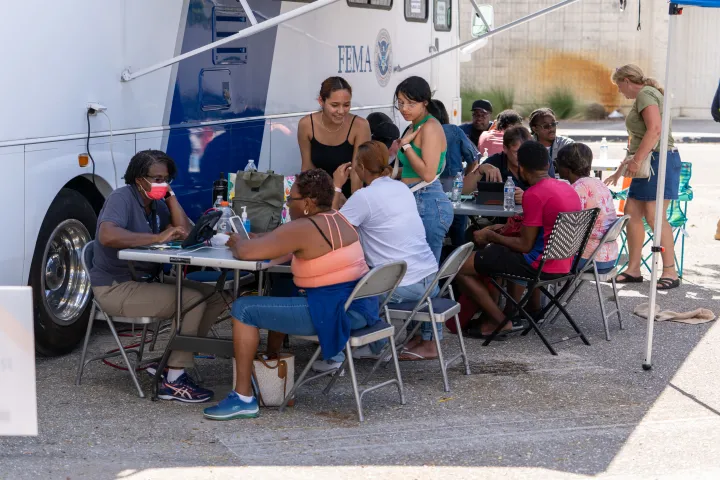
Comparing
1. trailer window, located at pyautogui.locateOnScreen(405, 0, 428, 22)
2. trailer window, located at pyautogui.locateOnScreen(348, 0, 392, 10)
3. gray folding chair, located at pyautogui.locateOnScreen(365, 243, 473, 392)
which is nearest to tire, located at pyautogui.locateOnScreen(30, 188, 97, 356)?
gray folding chair, located at pyautogui.locateOnScreen(365, 243, 473, 392)

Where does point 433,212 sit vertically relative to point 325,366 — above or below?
above

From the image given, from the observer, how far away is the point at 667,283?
848 cm

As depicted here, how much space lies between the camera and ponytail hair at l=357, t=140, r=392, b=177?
5.80m

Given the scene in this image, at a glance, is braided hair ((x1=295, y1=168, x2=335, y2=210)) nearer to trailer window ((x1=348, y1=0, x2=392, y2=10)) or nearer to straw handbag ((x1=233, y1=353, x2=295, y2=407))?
straw handbag ((x1=233, y1=353, x2=295, y2=407))

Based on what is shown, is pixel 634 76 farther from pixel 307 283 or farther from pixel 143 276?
pixel 143 276

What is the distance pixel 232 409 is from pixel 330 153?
2.55m

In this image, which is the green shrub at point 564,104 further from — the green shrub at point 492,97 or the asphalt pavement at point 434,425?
the asphalt pavement at point 434,425

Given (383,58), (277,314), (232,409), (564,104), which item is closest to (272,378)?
(232,409)

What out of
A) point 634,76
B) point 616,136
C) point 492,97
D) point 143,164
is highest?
point 634,76

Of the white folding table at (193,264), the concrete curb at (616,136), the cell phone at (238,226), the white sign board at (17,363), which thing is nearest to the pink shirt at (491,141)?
the cell phone at (238,226)

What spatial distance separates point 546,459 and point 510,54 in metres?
20.9

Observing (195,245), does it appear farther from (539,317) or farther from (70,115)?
(539,317)

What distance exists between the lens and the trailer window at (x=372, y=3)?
9164 millimetres

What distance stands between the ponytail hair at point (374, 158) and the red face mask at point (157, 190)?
102 cm
